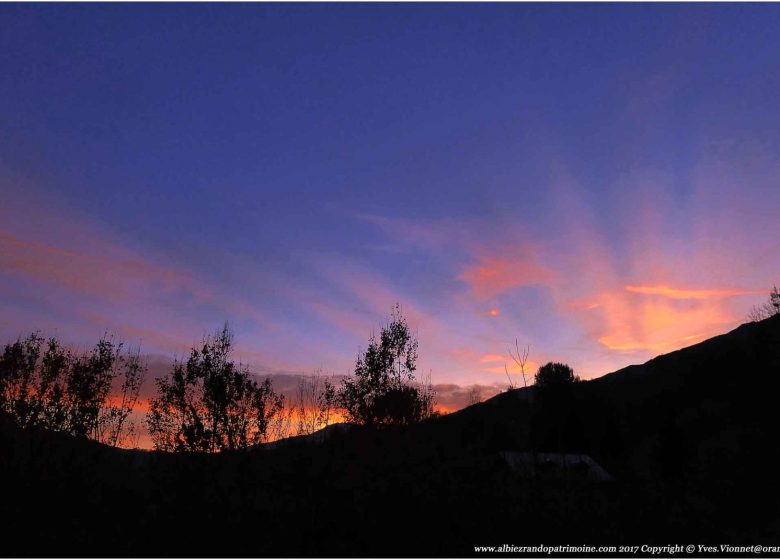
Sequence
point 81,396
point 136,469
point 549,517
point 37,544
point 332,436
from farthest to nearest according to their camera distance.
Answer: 1. point 332,436
2. point 81,396
3. point 136,469
4. point 549,517
5. point 37,544

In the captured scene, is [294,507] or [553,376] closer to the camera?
[294,507]

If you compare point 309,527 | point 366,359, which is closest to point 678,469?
point 366,359

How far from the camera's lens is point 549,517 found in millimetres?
17016

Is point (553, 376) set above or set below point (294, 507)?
above

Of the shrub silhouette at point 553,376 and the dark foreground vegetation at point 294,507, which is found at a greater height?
the shrub silhouette at point 553,376

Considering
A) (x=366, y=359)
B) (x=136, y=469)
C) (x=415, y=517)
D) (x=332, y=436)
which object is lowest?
(x=415, y=517)

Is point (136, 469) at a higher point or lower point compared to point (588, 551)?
higher

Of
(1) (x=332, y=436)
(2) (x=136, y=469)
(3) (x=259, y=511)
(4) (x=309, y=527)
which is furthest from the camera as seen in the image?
(1) (x=332, y=436)

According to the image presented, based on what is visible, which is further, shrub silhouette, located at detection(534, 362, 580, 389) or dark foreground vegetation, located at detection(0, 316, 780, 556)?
shrub silhouette, located at detection(534, 362, 580, 389)

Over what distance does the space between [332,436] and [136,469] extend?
2134 centimetres

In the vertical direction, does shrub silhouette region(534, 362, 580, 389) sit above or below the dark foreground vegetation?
above

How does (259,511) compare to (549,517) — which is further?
(549,517)

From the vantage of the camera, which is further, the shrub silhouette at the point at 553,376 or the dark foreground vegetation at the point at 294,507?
the shrub silhouette at the point at 553,376

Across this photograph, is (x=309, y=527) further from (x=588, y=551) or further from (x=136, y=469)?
(x=136, y=469)
